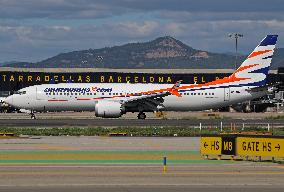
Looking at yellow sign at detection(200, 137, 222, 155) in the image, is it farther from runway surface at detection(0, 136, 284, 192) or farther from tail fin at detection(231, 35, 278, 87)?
tail fin at detection(231, 35, 278, 87)

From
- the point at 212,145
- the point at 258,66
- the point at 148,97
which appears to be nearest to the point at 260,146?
the point at 212,145

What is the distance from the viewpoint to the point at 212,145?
117ft

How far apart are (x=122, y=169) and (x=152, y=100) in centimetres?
4803

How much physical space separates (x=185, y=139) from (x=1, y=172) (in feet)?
73.9

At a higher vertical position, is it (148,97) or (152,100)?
(148,97)

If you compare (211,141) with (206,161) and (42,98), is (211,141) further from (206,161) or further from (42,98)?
(42,98)

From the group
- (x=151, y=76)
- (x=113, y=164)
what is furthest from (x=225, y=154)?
(x=151, y=76)

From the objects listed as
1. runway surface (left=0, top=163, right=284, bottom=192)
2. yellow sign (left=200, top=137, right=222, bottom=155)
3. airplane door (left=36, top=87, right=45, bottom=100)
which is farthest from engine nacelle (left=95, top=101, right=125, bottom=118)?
runway surface (left=0, top=163, right=284, bottom=192)

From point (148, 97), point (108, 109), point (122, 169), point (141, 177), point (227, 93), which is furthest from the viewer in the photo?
point (227, 93)

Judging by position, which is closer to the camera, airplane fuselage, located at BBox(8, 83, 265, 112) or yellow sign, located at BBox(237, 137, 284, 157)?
yellow sign, located at BBox(237, 137, 284, 157)

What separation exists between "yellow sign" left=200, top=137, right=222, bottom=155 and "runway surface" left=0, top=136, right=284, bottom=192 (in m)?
0.60

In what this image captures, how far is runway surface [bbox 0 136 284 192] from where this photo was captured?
24641 millimetres

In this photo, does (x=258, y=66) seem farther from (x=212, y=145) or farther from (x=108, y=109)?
(x=212, y=145)

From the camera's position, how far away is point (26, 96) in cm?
7806
